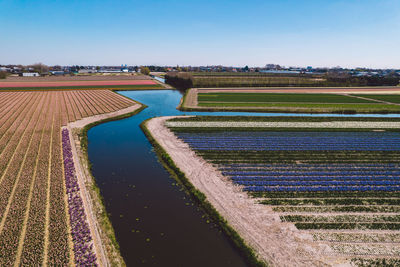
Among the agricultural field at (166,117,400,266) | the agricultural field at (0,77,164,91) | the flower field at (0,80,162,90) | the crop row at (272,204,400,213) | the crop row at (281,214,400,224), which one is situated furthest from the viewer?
the flower field at (0,80,162,90)

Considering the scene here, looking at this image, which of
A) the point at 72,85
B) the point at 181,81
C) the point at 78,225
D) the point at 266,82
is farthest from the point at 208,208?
the point at 72,85

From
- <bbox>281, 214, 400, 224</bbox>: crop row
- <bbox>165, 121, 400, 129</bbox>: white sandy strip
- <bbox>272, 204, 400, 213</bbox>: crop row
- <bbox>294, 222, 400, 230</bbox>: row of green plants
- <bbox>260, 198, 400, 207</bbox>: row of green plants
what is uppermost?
<bbox>165, 121, 400, 129</bbox>: white sandy strip

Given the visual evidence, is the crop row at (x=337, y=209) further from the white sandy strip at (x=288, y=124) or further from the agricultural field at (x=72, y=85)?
the agricultural field at (x=72, y=85)

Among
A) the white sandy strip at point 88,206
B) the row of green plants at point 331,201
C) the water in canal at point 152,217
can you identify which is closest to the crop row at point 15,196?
the white sandy strip at point 88,206

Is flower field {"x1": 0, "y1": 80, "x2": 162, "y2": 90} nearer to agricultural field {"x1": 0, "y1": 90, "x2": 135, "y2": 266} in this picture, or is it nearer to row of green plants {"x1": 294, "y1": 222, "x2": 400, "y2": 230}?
agricultural field {"x1": 0, "y1": 90, "x2": 135, "y2": 266}

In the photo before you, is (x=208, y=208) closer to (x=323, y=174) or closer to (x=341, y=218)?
(x=341, y=218)

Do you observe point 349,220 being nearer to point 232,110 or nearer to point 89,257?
point 89,257

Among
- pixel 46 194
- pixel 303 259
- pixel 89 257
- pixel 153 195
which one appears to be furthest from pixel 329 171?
pixel 46 194

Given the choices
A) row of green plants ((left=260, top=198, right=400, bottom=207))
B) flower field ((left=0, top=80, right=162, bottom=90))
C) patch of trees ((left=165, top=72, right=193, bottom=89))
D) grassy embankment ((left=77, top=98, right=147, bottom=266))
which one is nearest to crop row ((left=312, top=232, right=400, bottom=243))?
row of green plants ((left=260, top=198, right=400, bottom=207))
